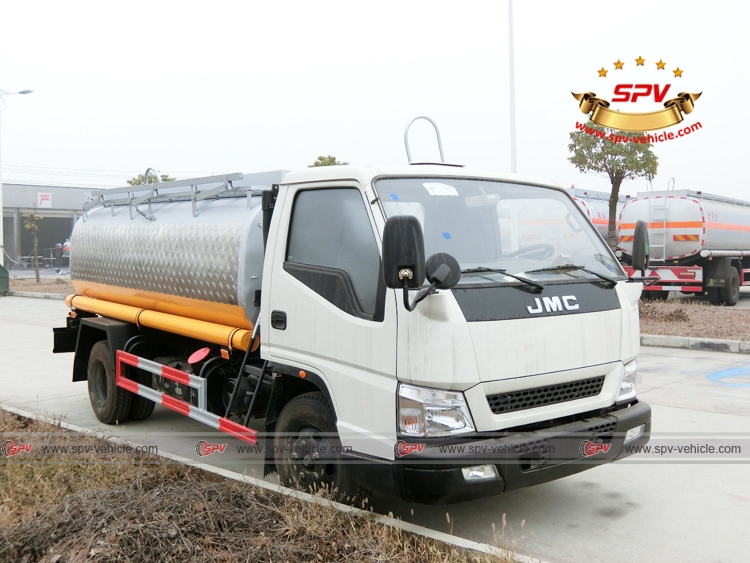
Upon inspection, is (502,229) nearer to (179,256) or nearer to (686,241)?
(179,256)

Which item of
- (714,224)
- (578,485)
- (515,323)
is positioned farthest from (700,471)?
(714,224)

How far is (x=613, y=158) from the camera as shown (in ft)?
67.8

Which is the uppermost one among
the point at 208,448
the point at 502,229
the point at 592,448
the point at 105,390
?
the point at 502,229

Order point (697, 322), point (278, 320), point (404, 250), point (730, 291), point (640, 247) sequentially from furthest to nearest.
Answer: point (730, 291) < point (697, 322) < point (640, 247) < point (278, 320) < point (404, 250)

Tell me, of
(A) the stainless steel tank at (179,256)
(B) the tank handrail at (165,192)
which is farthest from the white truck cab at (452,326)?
(B) the tank handrail at (165,192)

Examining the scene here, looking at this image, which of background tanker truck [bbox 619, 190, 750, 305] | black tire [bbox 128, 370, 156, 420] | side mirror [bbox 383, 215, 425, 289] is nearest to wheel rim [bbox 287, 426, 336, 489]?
side mirror [bbox 383, 215, 425, 289]

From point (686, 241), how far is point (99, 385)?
46.9 ft

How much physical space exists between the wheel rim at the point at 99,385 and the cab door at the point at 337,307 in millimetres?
3106

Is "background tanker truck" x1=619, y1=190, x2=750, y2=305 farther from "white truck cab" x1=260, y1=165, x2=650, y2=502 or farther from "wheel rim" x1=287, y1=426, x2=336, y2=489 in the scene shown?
"wheel rim" x1=287, y1=426, x2=336, y2=489

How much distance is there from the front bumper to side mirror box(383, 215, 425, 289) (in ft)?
2.81

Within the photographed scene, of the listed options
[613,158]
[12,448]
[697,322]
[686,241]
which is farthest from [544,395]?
[613,158]

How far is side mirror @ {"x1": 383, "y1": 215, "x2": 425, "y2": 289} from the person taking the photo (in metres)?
3.57

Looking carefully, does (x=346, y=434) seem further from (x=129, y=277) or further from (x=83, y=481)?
(x=129, y=277)

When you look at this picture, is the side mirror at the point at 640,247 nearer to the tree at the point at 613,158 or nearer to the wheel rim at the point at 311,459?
the wheel rim at the point at 311,459
